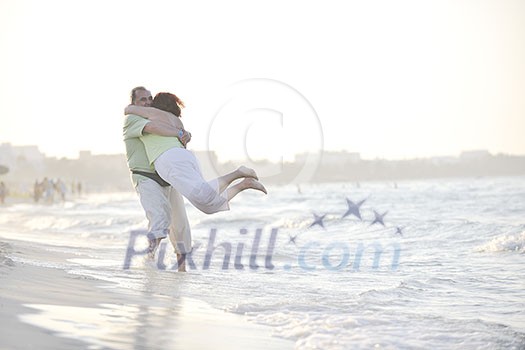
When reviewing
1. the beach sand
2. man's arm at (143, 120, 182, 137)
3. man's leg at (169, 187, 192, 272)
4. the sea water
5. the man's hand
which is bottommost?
the sea water

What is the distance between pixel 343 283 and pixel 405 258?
11.0 ft

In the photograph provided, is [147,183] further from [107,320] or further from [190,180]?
[107,320]

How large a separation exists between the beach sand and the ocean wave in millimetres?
7040

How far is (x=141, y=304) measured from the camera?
5129mm

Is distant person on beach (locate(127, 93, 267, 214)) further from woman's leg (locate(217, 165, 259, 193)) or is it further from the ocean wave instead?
the ocean wave

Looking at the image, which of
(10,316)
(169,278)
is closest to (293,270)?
(169,278)

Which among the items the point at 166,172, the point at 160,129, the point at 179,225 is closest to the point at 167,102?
the point at 160,129

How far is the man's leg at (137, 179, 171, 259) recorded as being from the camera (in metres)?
7.13

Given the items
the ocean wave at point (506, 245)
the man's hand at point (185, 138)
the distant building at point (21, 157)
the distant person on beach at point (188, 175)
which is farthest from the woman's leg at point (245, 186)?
the distant building at point (21, 157)

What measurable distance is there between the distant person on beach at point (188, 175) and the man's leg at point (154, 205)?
1.30 ft

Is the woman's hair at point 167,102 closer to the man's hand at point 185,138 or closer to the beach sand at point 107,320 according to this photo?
the man's hand at point 185,138

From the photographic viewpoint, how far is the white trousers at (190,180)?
20.8 feet

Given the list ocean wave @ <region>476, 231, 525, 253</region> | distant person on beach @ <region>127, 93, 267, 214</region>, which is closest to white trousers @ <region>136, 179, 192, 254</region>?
distant person on beach @ <region>127, 93, 267, 214</region>

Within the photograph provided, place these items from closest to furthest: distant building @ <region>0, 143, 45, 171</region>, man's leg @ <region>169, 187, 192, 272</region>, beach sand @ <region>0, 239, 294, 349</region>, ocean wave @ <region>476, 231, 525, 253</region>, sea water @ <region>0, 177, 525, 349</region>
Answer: beach sand @ <region>0, 239, 294, 349</region> < sea water @ <region>0, 177, 525, 349</region> < man's leg @ <region>169, 187, 192, 272</region> < ocean wave @ <region>476, 231, 525, 253</region> < distant building @ <region>0, 143, 45, 171</region>
